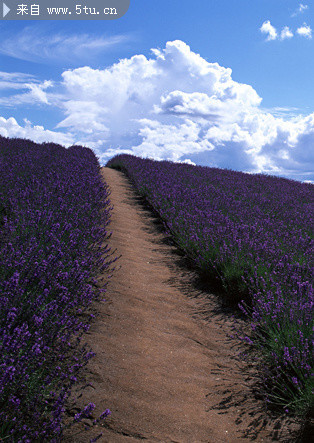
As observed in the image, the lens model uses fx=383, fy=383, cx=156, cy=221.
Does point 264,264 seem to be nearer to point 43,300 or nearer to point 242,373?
point 242,373

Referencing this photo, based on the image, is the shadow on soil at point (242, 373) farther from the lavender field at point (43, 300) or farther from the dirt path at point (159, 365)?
the lavender field at point (43, 300)

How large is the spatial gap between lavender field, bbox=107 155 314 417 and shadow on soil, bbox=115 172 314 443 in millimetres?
78

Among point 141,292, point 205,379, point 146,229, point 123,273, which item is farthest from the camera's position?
point 146,229

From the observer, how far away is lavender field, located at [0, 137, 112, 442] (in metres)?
1.74

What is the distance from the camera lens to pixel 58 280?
2.89 metres

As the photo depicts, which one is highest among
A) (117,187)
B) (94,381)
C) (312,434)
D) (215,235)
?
(117,187)

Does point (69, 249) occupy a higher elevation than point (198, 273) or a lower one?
higher

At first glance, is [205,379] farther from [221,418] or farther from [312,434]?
[312,434]

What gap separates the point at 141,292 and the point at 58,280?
48.5 inches

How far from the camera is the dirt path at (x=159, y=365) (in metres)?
2.17

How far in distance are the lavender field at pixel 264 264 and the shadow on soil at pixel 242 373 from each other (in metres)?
0.08

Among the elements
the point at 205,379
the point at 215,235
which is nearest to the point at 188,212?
the point at 215,235

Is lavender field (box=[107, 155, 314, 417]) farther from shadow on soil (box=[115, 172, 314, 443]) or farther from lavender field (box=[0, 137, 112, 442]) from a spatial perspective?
lavender field (box=[0, 137, 112, 442])

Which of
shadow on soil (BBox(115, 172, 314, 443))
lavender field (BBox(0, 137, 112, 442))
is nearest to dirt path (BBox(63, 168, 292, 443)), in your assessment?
shadow on soil (BBox(115, 172, 314, 443))
